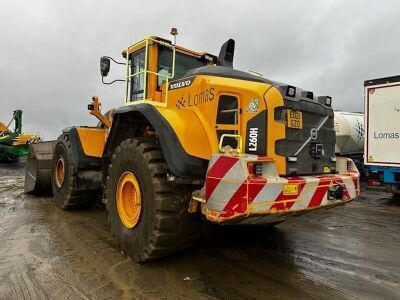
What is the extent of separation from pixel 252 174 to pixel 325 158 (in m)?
1.39

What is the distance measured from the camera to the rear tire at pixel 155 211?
3.77m

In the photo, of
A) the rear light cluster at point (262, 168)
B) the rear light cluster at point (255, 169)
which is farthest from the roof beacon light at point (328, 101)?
the rear light cluster at point (255, 169)

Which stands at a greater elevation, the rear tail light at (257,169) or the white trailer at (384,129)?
the white trailer at (384,129)

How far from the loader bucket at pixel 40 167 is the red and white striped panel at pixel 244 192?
544 centimetres

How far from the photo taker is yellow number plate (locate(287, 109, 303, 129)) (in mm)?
3977

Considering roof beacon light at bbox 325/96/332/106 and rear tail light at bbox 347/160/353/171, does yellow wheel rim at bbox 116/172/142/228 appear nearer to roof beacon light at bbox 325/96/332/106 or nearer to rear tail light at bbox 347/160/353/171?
roof beacon light at bbox 325/96/332/106

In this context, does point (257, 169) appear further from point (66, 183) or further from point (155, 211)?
point (66, 183)

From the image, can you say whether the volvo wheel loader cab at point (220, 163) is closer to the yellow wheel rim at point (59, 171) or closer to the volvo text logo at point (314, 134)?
the volvo text logo at point (314, 134)

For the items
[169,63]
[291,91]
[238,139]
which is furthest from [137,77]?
[291,91]

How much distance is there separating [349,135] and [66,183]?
10.3 m

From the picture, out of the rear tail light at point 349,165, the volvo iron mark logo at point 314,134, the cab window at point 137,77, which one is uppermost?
the cab window at point 137,77

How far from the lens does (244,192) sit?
3.28 meters

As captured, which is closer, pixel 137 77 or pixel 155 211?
pixel 155 211

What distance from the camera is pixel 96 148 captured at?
668 centimetres
